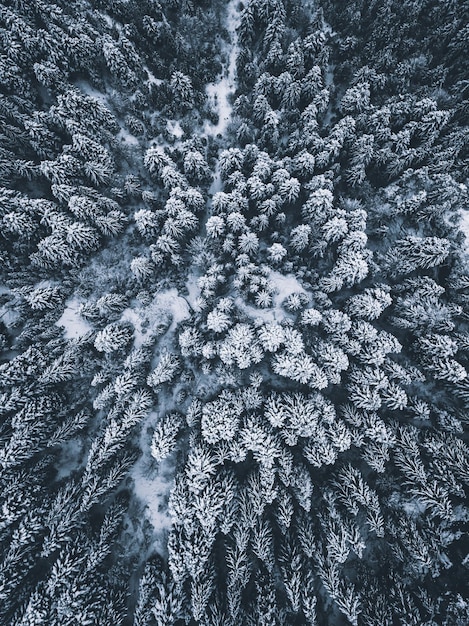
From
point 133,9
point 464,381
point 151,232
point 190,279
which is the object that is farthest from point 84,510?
point 133,9

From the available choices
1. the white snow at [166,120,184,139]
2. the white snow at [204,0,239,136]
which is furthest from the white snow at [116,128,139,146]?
the white snow at [204,0,239,136]

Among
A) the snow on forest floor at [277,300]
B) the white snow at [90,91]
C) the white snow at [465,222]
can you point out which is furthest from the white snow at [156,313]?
the white snow at [465,222]

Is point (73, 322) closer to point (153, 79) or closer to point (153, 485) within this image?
point (153, 485)

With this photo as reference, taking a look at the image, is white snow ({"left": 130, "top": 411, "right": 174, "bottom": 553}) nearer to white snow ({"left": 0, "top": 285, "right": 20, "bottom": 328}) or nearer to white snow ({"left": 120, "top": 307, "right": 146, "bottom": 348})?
white snow ({"left": 120, "top": 307, "right": 146, "bottom": 348})

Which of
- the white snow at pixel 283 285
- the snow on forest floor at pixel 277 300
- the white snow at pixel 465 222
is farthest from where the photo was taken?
the white snow at pixel 283 285

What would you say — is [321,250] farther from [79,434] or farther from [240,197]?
[79,434]

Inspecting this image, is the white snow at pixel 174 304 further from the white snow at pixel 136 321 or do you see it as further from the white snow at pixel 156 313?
the white snow at pixel 136 321
